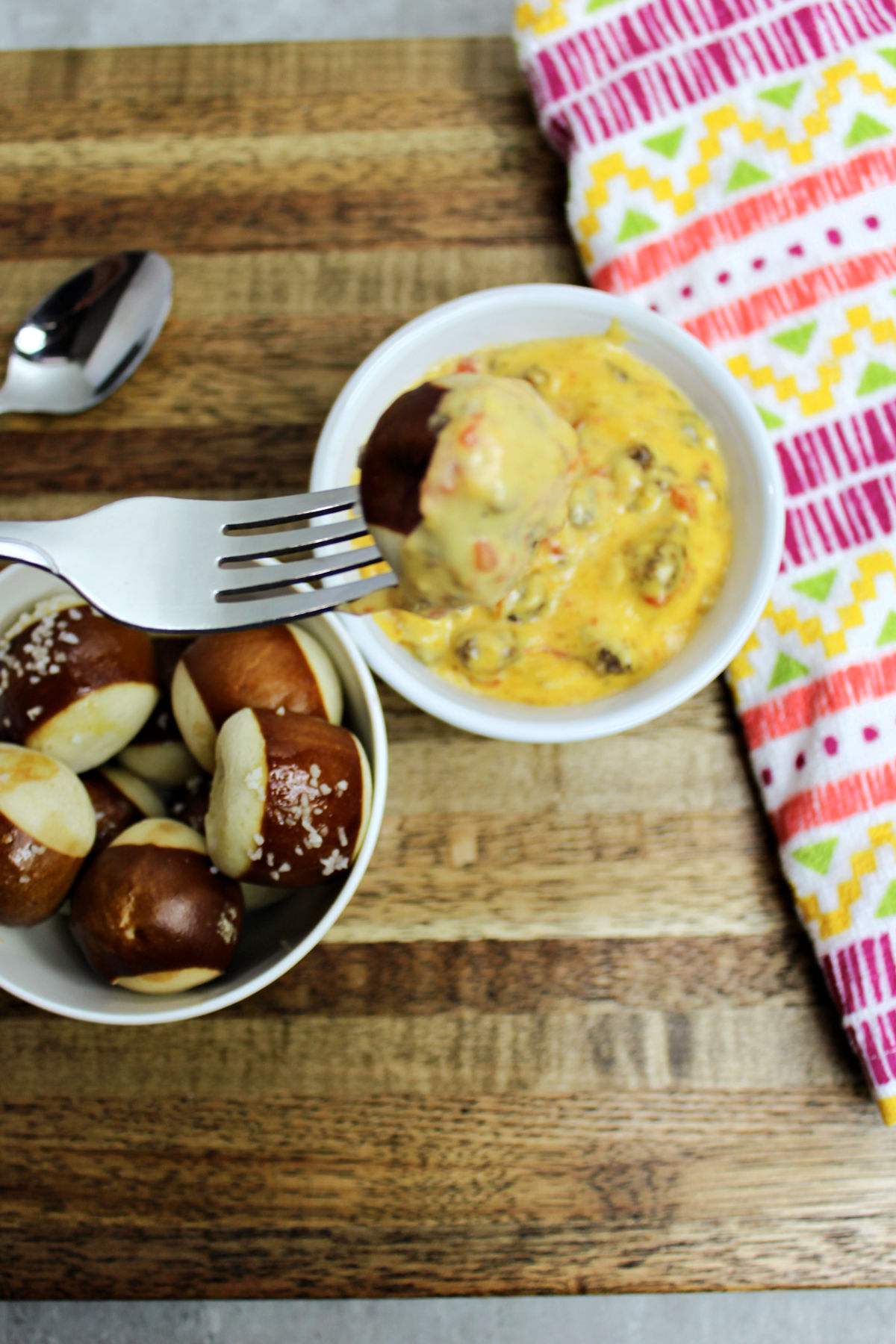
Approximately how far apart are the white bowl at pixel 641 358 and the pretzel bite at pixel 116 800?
0.33 m

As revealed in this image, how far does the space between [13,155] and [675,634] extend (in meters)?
1.25

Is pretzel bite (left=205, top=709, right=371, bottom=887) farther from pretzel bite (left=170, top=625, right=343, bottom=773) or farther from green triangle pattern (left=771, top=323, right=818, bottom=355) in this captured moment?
green triangle pattern (left=771, top=323, right=818, bottom=355)

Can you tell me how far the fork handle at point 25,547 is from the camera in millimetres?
970

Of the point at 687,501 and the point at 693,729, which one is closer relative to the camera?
the point at 687,501

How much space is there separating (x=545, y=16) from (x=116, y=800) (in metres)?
1.23

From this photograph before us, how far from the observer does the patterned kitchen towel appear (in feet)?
4.29

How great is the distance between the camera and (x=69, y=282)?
144 centimetres

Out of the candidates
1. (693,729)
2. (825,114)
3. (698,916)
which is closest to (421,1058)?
(698,916)

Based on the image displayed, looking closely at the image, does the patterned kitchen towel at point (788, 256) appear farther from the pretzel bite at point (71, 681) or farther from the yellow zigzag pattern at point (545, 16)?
the pretzel bite at point (71, 681)

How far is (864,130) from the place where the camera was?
1386mm

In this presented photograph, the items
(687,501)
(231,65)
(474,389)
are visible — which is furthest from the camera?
(231,65)

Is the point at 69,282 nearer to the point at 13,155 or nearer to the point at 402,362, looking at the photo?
the point at 13,155

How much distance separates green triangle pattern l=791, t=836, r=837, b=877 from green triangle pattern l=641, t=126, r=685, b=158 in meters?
0.98

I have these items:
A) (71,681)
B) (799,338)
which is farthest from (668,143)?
(71,681)
